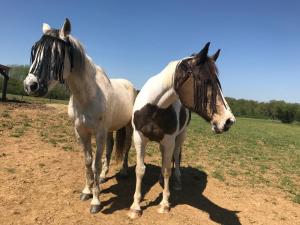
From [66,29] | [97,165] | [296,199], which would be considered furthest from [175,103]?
[296,199]

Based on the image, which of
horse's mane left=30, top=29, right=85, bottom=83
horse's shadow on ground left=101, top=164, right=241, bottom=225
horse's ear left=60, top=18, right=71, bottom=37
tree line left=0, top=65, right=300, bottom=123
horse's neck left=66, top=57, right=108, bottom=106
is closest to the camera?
horse's mane left=30, top=29, right=85, bottom=83

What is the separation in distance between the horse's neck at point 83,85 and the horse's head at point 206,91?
4.32 feet

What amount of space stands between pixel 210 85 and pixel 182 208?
7.75ft

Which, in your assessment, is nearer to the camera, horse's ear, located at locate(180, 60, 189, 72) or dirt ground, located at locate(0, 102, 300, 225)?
horse's ear, located at locate(180, 60, 189, 72)

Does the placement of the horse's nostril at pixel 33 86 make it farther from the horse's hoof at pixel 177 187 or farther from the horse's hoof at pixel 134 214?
the horse's hoof at pixel 177 187

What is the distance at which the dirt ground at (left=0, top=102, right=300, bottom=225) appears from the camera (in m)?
4.29

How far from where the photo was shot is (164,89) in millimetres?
4195

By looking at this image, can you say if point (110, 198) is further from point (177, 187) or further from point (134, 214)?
point (177, 187)

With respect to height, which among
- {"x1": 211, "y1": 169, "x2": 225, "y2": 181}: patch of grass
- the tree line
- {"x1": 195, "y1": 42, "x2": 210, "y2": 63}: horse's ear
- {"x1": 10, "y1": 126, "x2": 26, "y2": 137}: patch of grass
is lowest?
{"x1": 211, "y1": 169, "x2": 225, "y2": 181}: patch of grass

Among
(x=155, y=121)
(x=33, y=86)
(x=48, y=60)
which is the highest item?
(x=48, y=60)

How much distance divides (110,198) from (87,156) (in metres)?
0.88

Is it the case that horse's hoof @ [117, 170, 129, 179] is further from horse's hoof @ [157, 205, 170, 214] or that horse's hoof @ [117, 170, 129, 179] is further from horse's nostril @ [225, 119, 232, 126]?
horse's nostril @ [225, 119, 232, 126]

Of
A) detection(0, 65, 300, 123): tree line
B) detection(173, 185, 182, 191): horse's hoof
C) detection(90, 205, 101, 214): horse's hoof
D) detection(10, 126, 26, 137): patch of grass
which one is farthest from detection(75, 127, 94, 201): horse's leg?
detection(0, 65, 300, 123): tree line

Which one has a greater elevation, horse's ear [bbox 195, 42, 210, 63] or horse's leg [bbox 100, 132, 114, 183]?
horse's ear [bbox 195, 42, 210, 63]
